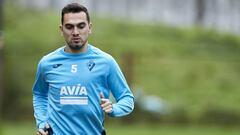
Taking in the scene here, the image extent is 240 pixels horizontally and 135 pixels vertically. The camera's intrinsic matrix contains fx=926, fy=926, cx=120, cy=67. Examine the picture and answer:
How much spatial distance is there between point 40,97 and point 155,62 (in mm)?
17806

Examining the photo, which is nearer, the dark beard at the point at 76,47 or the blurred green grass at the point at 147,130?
the dark beard at the point at 76,47

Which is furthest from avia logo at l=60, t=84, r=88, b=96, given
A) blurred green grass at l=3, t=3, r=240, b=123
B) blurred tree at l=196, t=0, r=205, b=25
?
blurred tree at l=196, t=0, r=205, b=25

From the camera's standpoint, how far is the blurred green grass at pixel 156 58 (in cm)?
2441

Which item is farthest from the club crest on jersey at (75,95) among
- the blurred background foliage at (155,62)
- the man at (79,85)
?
the blurred background foliage at (155,62)

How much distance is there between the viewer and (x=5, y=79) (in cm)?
2491

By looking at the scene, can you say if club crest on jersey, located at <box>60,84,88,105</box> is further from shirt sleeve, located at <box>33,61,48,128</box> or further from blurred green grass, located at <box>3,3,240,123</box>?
blurred green grass, located at <box>3,3,240,123</box>

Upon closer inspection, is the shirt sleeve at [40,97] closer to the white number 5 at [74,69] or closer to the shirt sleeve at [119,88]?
the white number 5 at [74,69]

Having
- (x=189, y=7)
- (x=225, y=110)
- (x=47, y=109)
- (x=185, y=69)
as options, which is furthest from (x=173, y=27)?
(x=47, y=109)

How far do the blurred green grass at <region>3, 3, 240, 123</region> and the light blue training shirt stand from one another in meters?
15.8

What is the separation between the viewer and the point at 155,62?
25703mm

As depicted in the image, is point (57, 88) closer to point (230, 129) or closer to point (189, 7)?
point (230, 129)

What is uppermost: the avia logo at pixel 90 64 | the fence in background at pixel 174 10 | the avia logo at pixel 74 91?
the avia logo at pixel 90 64

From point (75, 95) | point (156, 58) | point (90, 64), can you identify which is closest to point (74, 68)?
point (90, 64)

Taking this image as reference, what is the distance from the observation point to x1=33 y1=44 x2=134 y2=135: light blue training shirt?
7.52m
